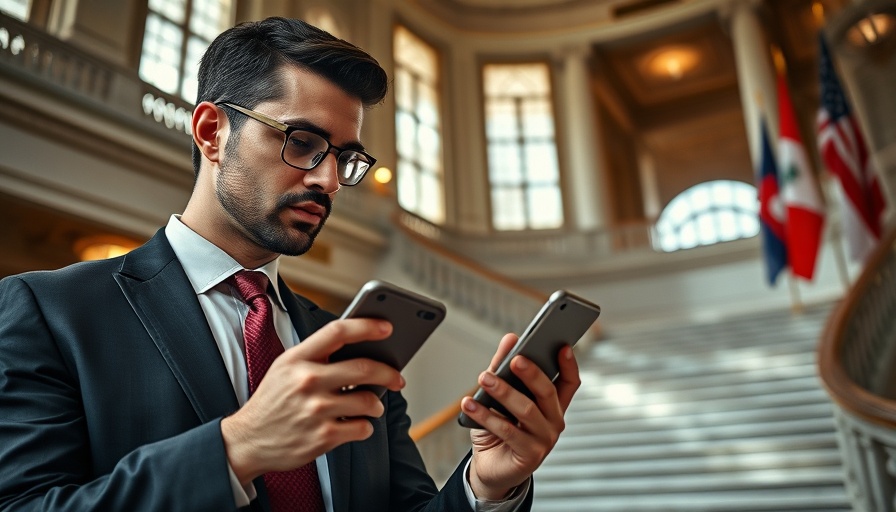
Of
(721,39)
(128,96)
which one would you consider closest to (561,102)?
(721,39)

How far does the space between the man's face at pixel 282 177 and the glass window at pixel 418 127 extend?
37.9 feet

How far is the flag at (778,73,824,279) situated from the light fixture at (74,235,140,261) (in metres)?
7.26

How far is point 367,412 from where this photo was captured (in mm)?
927

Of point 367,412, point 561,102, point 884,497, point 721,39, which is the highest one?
point 721,39

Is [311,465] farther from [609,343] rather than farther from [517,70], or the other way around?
[517,70]

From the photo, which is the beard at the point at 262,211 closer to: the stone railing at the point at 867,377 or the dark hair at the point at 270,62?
the dark hair at the point at 270,62

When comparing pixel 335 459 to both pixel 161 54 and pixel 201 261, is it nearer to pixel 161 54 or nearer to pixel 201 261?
pixel 201 261

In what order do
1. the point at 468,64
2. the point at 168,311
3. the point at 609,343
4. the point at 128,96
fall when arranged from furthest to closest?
the point at 468,64, the point at 609,343, the point at 128,96, the point at 168,311

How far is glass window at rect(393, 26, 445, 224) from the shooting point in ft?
43.4

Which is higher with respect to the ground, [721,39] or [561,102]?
[721,39]

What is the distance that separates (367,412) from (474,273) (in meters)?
8.77

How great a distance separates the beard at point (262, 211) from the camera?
1.24 metres

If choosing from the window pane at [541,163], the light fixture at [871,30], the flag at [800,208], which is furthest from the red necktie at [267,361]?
the window pane at [541,163]

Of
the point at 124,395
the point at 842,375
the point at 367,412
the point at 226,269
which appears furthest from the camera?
the point at 842,375
